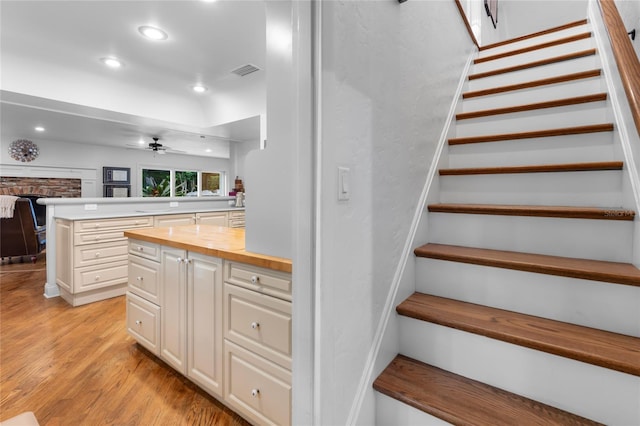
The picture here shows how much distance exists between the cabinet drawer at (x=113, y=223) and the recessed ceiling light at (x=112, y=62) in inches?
68.5

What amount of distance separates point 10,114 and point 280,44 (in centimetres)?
549

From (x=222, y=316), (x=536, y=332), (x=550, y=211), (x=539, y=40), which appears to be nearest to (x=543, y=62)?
(x=539, y=40)

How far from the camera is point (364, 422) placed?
1.13 meters

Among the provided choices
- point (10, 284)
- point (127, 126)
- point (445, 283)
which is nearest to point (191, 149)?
point (127, 126)

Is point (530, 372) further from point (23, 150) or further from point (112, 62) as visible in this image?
point (23, 150)

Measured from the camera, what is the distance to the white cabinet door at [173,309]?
71.6 inches

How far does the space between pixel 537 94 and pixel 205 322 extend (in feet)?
8.18

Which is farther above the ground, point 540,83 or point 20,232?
point 540,83

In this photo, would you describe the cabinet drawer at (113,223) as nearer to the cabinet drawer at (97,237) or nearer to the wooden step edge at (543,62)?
the cabinet drawer at (97,237)

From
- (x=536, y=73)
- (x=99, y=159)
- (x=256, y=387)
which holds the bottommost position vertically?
(x=256, y=387)

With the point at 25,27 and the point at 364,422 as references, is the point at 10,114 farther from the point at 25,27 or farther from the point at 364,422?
the point at 364,422

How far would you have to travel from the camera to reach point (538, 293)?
123 cm

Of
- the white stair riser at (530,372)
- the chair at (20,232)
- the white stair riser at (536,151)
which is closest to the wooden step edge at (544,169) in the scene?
the white stair riser at (536,151)

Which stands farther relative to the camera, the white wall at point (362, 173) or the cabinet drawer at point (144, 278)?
the cabinet drawer at point (144, 278)
